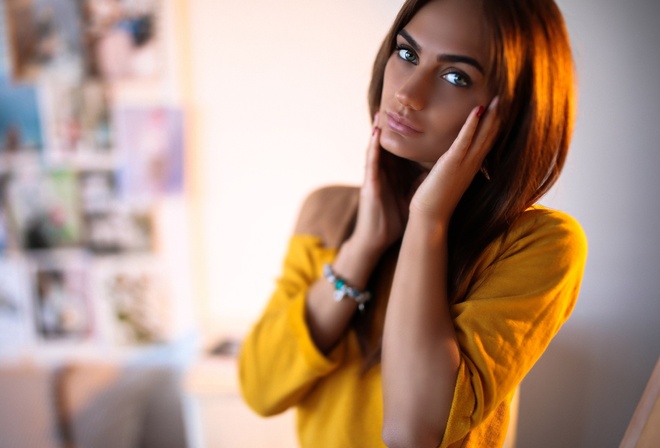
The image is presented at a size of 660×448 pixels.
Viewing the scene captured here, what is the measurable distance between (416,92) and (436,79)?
0.08 feet

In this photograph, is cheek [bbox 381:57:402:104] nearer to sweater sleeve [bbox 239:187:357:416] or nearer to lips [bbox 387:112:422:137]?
lips [bbox 387:112:422:137]

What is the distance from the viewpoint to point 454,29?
1.31 feet

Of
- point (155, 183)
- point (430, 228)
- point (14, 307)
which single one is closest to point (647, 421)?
point (430, 228)

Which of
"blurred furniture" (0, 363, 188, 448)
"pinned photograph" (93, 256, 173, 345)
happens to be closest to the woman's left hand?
"pinned photograph" (93, 256, 173, 345)

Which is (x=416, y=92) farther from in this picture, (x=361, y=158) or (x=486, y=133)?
(x=361, y=158)

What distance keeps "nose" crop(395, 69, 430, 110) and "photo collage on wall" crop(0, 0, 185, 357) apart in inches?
36.2

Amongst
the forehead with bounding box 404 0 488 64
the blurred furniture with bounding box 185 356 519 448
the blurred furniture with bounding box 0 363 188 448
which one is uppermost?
the forehead with bounding box 404 0 488 64

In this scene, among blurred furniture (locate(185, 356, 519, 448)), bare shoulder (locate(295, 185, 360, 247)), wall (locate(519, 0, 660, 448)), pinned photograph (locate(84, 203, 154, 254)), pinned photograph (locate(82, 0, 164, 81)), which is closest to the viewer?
wall (locate(519, 0, 660, 448))

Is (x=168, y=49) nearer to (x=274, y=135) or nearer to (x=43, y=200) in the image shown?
(x=274, y=135)

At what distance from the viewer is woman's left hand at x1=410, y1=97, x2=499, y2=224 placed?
0.40 m

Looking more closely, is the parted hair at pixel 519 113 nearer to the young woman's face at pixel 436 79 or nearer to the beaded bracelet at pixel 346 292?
the young woman's face at pixel 436 79

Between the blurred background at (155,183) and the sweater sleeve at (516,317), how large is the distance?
72 cm

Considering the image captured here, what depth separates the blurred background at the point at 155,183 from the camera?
1.12 meters

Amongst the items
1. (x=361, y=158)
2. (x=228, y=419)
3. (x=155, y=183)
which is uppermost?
(x=361, y=158)
